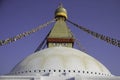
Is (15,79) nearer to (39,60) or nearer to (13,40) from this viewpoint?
(39,60)

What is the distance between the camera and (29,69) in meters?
22.9

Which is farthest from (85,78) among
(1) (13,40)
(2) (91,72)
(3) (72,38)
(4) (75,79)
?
(3) (72,38)

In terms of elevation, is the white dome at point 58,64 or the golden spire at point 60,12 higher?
the golden spire at point 60,12

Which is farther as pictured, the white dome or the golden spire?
the golden spire

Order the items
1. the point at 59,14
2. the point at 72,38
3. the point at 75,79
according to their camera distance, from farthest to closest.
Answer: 1. the point at 59,14
2. the point at 72,38
3. the point at 75,79

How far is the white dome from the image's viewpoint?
2242 centimetres

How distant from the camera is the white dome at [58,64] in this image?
2242 centimetres

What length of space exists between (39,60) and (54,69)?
5.53 ft

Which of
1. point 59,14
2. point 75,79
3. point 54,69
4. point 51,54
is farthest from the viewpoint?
point 59,14

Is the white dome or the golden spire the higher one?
the golden spire

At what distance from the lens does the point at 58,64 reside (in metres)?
22.7

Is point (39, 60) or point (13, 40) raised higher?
point (13, 40)

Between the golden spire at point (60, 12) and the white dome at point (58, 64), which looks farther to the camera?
the golden spire at point (60, 12)

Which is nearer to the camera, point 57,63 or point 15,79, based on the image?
point 15,79
